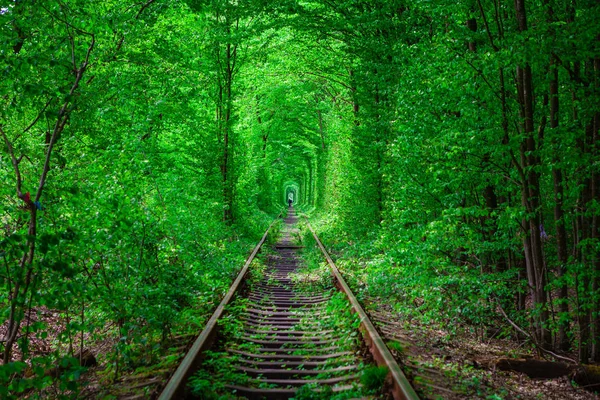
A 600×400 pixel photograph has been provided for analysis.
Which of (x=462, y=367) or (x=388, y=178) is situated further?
(x=388, y=178)

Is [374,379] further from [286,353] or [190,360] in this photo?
[190,360]

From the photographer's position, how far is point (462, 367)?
198 inches

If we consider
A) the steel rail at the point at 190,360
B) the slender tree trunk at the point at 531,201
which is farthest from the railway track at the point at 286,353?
the slender tree trunk at the point at 531,201

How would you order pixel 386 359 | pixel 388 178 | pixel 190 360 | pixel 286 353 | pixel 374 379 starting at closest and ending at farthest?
1. pixel 374 379
2. pixel 386 359
3. pixel 190 360
4. pixel 286 353
5. pixel 388 178

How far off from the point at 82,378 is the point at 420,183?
5360 millimetres

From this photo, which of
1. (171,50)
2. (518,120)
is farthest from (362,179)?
(518,120)

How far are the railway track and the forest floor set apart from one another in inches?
16.1

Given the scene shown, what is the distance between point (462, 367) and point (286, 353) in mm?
2059

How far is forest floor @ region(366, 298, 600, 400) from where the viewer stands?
4.30m

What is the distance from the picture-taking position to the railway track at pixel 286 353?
13.6 feet

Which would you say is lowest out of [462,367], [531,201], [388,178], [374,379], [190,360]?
[462,367]

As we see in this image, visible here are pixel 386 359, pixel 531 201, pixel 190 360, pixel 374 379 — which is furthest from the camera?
pixel 531 201

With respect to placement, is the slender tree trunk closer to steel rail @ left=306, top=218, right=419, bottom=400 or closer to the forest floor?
the forest floor

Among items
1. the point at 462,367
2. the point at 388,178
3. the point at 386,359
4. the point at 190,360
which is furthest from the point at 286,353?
the point at 388,178
